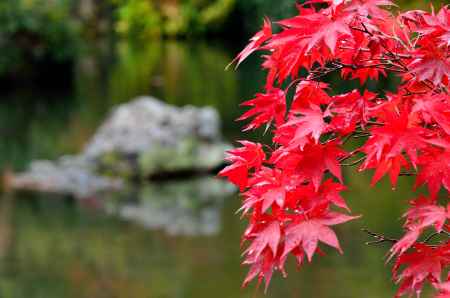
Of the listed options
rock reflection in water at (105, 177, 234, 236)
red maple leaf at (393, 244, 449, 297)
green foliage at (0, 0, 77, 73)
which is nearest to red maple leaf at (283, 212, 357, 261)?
red maple leaf at (393, 244, 449, 297)

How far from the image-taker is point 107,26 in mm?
25688

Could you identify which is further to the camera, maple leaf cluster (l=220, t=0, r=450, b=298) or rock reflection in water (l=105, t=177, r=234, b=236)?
rock reflection in water (l=105, t=177, r=234, b=236)

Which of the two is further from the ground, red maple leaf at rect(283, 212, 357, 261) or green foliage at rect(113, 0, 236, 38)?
red maple leaf at rect(283, 212, 357, 261)

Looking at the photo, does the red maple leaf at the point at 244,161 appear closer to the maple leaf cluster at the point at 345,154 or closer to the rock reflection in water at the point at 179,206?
the maple leaf cluster at the point at 345,154

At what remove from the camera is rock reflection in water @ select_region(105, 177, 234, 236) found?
18.9ft

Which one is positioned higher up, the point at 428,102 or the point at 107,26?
the point at 428,102

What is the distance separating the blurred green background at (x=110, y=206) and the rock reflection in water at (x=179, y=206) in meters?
0.03

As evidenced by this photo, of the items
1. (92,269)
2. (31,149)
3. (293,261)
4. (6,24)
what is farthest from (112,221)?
(6,24)

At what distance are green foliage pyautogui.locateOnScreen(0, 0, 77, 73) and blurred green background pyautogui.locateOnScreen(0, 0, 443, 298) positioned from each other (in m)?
0.02

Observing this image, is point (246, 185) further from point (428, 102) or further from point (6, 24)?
point (6, 24)

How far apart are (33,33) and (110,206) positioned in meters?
6.83

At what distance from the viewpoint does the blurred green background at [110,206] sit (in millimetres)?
4642

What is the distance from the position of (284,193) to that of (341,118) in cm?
16

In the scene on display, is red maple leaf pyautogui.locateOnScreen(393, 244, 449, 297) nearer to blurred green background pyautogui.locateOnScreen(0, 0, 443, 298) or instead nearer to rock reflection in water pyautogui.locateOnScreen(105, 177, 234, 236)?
blurred green background pyautogui.locateOnScreen(0, 0, 443, 298)
